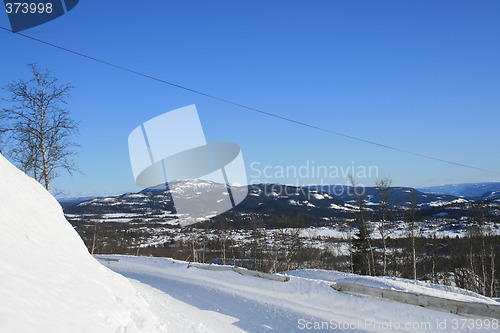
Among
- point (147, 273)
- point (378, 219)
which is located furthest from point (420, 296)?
point (378, 219)

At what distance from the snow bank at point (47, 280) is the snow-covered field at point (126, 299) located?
24 millimetres

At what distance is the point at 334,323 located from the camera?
33.1ft

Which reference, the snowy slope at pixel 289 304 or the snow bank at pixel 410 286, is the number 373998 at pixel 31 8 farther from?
the snow bank at pixel 410 286

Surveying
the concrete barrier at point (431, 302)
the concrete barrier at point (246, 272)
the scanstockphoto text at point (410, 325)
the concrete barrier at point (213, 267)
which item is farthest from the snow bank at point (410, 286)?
the concrete barrier at point (213, 267)

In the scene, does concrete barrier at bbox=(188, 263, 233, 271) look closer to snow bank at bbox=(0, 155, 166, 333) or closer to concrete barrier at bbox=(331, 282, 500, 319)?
concrete barrier at bbox=(331, 282, 500, 319)

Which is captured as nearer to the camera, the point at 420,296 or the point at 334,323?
the point at 334,323

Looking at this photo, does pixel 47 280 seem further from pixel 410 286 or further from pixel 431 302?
pixel 410 286

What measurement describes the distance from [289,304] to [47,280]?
28.1ft

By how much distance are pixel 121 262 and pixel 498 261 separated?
169ft

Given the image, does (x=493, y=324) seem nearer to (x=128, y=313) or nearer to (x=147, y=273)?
(x=128, y=313)

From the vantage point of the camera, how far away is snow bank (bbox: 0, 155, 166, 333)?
482 cm

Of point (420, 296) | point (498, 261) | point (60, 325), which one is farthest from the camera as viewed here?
point (498, 261)

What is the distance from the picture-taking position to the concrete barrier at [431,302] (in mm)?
9453

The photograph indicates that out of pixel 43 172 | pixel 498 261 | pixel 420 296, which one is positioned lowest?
pixel 498 261
